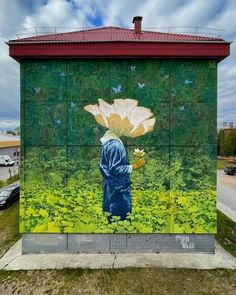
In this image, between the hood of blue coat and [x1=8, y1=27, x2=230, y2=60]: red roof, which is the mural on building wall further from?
[x1=8, y1=27, x2=230, y2=60]: red roof

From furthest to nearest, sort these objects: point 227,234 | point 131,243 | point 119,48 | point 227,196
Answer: point 227,196, point 227,234, point 131,243, point 119,48

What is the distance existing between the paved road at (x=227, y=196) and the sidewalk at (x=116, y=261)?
21.4 ft

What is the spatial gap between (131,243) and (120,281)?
6.55 ft

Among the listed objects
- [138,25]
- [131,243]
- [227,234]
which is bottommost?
[227,234]

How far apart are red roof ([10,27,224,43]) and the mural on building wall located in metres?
0.84

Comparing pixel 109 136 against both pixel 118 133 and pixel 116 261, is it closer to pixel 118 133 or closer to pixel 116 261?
pixel 118 133

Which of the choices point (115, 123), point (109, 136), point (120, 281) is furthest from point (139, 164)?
A: point (120, 281)

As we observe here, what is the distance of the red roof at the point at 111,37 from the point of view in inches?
389

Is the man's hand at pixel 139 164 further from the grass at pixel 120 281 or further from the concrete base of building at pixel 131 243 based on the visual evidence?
the grass at pixel 120 281

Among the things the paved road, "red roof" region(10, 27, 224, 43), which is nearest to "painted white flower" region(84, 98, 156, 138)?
"red roof" region(10, 27, 224, 43)

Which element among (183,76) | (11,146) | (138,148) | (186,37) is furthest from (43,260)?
(11,146)

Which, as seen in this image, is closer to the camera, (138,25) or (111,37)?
(111,37)

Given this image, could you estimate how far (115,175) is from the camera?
34.4 feet

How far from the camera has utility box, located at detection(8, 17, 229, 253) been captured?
10.2m
